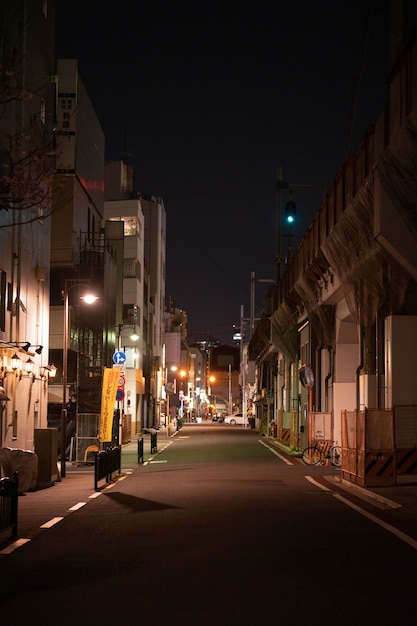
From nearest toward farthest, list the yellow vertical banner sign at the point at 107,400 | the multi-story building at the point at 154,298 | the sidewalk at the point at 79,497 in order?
the sidewalk at the point at 79,497
the yellow vertical banner sign at the point at 107,400
the multi-story building at the point at 154,298

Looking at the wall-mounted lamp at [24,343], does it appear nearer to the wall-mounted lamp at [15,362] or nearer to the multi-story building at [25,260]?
the multi-story building at [25,260]

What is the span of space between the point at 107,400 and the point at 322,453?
864 cm

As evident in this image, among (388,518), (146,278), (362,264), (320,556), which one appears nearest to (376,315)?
(362,264)

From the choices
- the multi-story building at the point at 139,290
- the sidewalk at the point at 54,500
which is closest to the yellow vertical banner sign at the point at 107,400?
the sidewalk at the point at 54,500

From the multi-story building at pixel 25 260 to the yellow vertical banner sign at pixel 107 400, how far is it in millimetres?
2191

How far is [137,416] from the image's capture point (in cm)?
6869

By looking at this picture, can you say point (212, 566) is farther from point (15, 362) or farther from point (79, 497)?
point (15, 362)

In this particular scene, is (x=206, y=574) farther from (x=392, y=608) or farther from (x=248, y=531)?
(x=248, y=531)

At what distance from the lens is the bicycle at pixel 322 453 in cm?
3155

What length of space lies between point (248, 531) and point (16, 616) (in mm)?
6287

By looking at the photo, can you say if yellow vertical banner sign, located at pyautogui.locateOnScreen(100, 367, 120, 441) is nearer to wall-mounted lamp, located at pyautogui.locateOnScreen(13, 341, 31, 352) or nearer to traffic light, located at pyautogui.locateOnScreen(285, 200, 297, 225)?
wall-mounted lamp, located at pyautogui.locateOnScreen(13, 341, 31, 352)

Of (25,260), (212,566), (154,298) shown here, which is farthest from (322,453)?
(154,298)

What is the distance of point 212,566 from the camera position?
10.2 m

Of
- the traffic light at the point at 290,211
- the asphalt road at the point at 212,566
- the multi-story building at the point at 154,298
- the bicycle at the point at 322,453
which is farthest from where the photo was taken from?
the multi-story building at the point at 154,298
